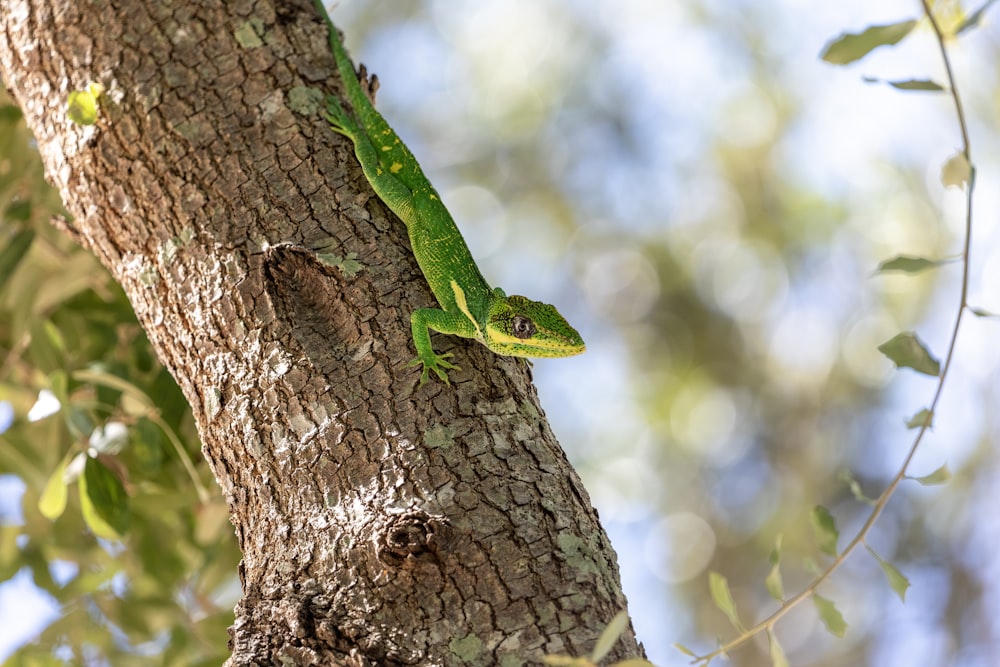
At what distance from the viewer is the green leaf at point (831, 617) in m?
1.92

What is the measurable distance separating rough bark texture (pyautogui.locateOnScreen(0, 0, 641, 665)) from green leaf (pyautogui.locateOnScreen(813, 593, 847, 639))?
484 mm

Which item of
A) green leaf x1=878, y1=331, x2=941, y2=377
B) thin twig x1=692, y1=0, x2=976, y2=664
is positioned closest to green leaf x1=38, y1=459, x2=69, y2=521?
thin twig x1=692, y1=0, x2=976, y2=664

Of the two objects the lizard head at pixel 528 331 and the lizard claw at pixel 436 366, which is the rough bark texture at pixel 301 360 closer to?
the lizard claw at pixel 436 366

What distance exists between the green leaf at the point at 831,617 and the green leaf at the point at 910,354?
1.72 ft

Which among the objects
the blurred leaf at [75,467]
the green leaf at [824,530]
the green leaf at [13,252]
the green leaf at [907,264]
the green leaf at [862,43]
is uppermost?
the green leaf at [13,252]

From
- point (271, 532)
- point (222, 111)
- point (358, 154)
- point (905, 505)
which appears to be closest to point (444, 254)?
point (358, 154)

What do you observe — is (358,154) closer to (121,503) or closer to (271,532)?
(271,532)

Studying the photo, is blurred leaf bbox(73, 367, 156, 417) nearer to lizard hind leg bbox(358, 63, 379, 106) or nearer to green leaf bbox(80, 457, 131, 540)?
green leaf bbox(80, 457, 131, 540)

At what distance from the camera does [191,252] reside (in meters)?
2.06

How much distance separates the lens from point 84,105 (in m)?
2.16

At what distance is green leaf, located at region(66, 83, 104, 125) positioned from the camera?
2162mm

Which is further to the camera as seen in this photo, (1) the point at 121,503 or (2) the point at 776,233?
(2) the point at 776,233

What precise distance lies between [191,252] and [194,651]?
153 centimetres

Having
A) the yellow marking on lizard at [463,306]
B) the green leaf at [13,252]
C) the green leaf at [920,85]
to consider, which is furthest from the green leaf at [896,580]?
the green leaf at [13,252]
